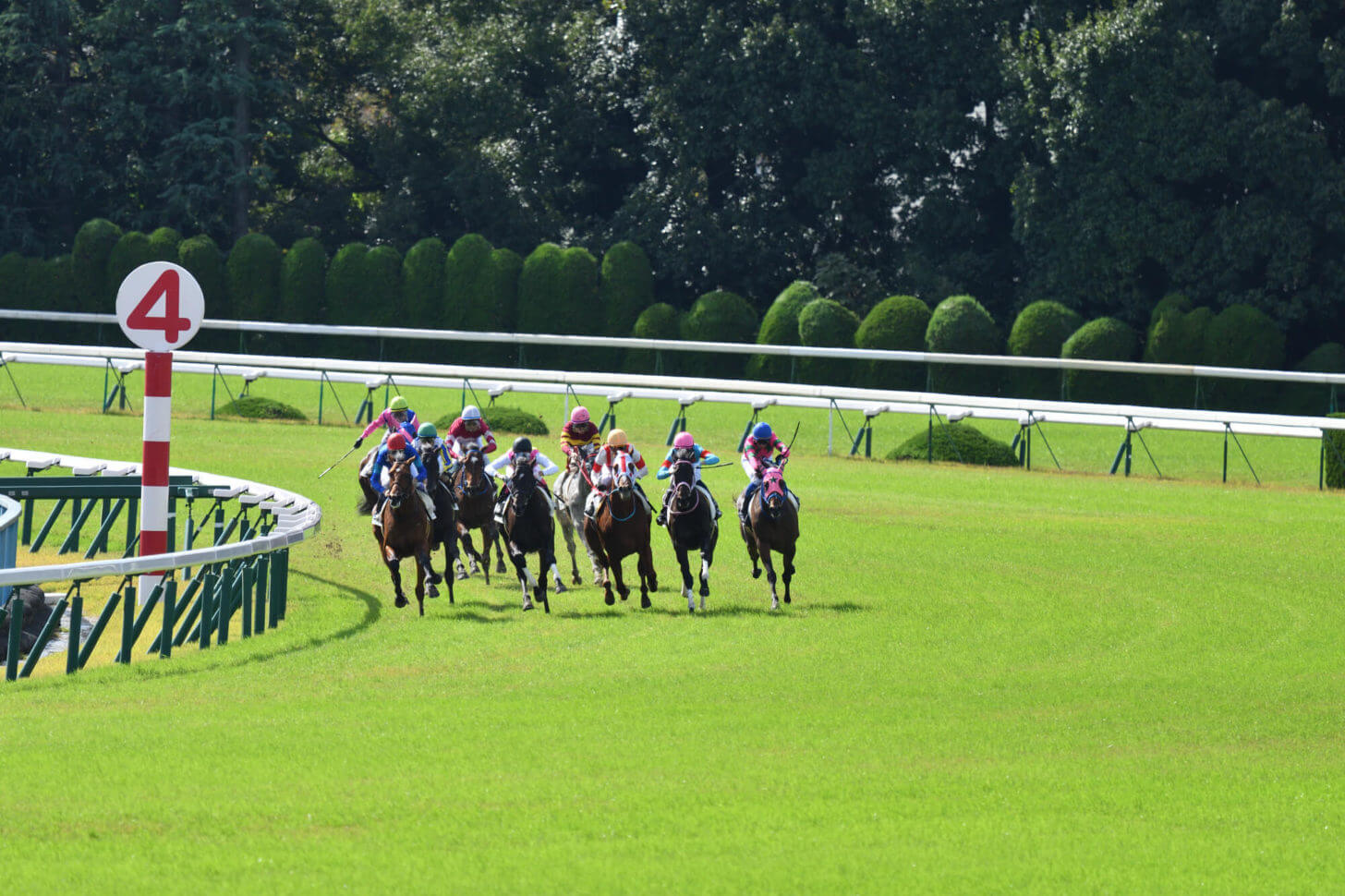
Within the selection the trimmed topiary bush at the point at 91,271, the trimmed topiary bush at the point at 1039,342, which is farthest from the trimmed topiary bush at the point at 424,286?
the trimmed topiary bush at the point at 1039,342

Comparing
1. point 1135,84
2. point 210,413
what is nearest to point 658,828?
point 210,413

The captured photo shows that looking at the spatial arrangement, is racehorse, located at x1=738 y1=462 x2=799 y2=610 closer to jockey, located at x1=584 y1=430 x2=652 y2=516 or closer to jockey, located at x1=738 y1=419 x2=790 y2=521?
jockey, located at x1=738 y1=419 x2=790 y2=521

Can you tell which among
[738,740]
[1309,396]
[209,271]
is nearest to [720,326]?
[1309,396]

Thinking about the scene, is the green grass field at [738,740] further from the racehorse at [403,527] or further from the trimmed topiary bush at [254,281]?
the trimmed topiary bush at [254,281]

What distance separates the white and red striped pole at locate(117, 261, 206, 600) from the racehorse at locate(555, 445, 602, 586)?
4.12 meters

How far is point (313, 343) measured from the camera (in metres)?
37.1

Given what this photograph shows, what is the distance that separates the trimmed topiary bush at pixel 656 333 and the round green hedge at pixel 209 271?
879cm

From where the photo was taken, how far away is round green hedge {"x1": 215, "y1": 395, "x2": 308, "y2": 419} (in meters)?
29.1

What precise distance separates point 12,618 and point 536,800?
431cm

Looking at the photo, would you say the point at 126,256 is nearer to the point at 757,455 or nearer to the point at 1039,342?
the point at 1039,342

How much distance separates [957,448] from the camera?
84.8 ft

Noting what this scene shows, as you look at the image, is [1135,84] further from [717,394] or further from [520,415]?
[520,415]

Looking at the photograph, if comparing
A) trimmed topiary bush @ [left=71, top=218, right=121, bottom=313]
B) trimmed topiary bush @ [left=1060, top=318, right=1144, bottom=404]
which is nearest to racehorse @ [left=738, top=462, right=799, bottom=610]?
trimmed topiary bush @ [left=1060, top=318, right=1144, bottom=404]

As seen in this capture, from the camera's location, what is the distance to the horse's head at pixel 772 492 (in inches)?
563
